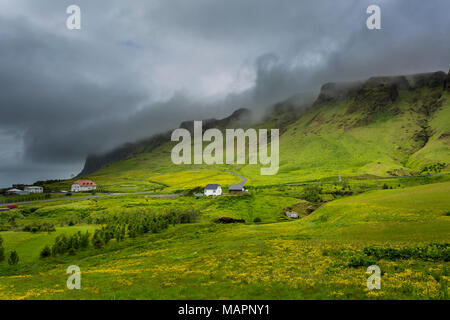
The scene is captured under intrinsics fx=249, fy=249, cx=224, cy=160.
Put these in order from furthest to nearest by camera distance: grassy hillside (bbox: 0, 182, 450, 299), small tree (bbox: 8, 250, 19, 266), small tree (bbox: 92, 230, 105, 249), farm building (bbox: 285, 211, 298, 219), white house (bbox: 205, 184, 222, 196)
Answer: white house (bbox: 205, 184, 222, 196)
farm building (bbox: 285, 211, 298, 219)
small tree (bbox: 92, 230, 105, 249)
small tree (bbox: 8, 250, 19, 266)
grassy hillside (bbox: 0, 182, 450, 299)

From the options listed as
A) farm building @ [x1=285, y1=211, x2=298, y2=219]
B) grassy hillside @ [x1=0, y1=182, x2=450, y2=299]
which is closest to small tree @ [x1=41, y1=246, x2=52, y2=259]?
grassy hillside @ [x1=0, y1=182, x2=450, y2=299]

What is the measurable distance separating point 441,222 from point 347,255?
20.6 metres

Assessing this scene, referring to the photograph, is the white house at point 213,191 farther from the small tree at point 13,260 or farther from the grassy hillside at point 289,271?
the small tree at point 13,260

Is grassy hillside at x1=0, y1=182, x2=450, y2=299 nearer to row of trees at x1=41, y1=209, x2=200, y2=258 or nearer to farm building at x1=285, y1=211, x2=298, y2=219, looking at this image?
row of trees at x1=41, y1=209, x2=200, y2=258

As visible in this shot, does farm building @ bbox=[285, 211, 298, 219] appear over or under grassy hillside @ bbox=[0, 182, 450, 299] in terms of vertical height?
under

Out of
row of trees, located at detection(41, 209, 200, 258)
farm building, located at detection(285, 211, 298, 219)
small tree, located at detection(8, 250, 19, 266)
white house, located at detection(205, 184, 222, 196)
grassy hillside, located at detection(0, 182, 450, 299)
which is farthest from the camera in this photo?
white house, located at detection(205, 184, 222, 196)

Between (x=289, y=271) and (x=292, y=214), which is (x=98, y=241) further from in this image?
(x=292, y=214)

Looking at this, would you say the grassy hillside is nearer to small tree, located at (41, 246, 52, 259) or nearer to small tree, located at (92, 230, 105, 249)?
small tree, located at (41, 246, 52, 259)

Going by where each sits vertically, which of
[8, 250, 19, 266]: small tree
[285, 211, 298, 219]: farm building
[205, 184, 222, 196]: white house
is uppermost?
[205, 184, 222, 196]: white house

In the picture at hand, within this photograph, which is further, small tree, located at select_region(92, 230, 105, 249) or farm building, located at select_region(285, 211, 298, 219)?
farm building, located at select_region(285, 211, 298, 219)

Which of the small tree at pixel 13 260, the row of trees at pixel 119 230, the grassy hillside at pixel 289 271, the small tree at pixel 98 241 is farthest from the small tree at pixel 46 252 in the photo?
the small tree at pixel 98 241

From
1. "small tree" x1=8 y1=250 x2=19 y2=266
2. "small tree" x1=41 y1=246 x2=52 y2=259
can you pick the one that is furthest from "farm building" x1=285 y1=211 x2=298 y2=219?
"small tree" x1=8 y1=250 x2=19 y2=266
